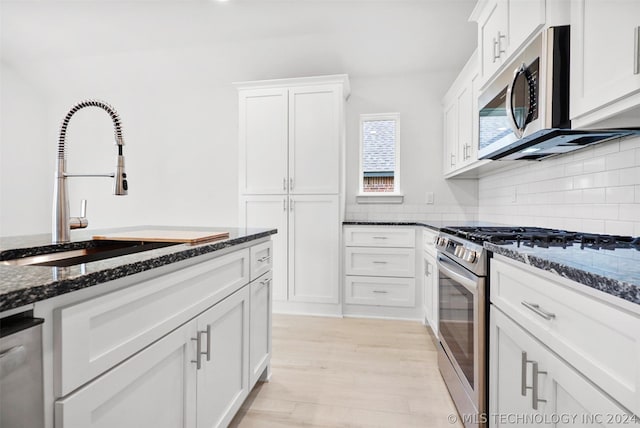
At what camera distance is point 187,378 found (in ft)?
3.63

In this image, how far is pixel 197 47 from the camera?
3.62 metres

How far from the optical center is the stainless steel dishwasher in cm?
56

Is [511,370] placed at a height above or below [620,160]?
below

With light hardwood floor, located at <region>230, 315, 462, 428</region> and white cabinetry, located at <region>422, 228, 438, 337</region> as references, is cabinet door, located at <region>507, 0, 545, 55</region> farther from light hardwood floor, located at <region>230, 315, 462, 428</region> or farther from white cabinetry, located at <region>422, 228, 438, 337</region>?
light hardwood floor, located at <region>230, 315, 462, 428</region>

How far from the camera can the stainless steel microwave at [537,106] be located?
4.53 ft

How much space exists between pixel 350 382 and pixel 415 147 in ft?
8.30

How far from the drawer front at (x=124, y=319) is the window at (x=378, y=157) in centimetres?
267

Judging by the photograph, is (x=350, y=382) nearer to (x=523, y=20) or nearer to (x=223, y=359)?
(x=223, y=359)

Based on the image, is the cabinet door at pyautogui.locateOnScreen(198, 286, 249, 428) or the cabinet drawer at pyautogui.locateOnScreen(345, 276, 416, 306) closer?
the cabinet door at pyautogui.locateOnScreen(198, 286, 249, 428)

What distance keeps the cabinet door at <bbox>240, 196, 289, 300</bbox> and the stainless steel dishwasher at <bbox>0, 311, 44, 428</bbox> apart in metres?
2.70

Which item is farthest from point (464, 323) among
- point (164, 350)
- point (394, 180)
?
point (394, 180)

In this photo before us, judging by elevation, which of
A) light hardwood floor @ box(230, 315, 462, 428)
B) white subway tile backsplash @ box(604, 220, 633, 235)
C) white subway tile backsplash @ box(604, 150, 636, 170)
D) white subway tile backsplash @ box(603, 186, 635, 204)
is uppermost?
white subway tile backsplash @ box(604, 150, 636, 170)

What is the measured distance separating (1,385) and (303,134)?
296 cm

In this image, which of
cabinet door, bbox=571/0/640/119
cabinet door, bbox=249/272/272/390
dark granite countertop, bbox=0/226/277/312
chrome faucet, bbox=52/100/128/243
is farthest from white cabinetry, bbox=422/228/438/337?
chrome faucet, bbox=52/100/128/243
